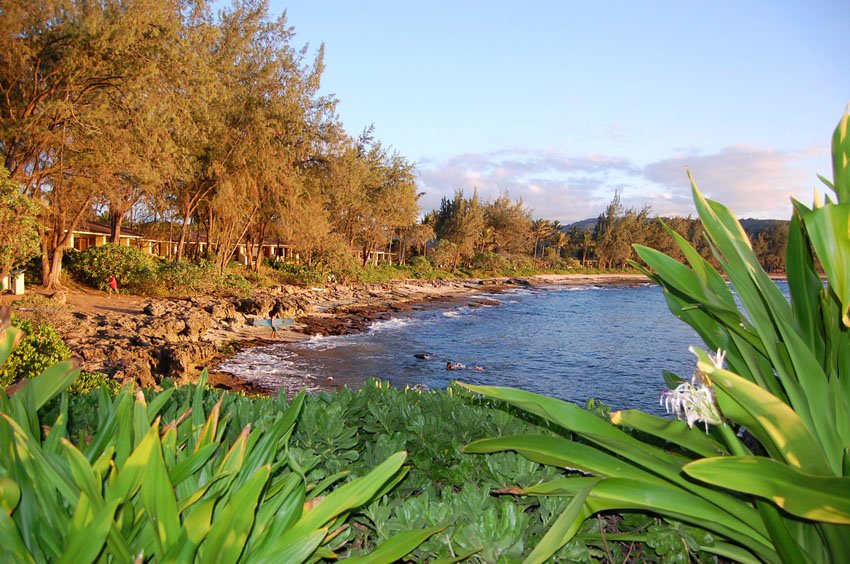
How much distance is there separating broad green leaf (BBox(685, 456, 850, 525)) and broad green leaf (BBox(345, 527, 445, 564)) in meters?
0.65

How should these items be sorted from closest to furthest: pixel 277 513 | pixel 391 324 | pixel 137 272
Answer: pixel 277 513 → pixel 137 272 → pixel 391 324

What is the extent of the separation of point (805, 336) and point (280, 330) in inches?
767

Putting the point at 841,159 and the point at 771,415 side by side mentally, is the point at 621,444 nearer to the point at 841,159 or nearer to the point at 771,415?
the point at 771,415

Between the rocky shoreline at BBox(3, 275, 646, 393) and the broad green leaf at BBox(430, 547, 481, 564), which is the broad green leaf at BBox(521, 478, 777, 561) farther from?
the rocky shoreline at BBox(3, 275, 646, 393)

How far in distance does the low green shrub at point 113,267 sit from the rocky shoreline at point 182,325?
0.87 metres

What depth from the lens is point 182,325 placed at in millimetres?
16547

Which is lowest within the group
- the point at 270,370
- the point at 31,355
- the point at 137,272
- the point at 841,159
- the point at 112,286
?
the point at 270,370

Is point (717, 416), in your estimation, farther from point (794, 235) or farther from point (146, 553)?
point (146, 553)

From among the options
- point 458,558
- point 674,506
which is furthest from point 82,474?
point 674,506

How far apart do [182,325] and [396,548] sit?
17.0m

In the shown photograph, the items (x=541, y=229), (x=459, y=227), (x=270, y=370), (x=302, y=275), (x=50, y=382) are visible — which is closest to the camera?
(x=50, y=382)

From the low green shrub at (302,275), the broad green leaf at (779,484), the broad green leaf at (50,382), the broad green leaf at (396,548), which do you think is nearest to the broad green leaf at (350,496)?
the broad green leaf at (396,548)

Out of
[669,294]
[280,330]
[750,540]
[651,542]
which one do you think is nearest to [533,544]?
[651,542]

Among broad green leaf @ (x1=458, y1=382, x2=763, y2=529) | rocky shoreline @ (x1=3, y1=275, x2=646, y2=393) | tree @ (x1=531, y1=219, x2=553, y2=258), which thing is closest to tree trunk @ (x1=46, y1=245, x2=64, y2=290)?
rocky shoreline @ (x1=3, y1=275, x2=646, y2=393)
